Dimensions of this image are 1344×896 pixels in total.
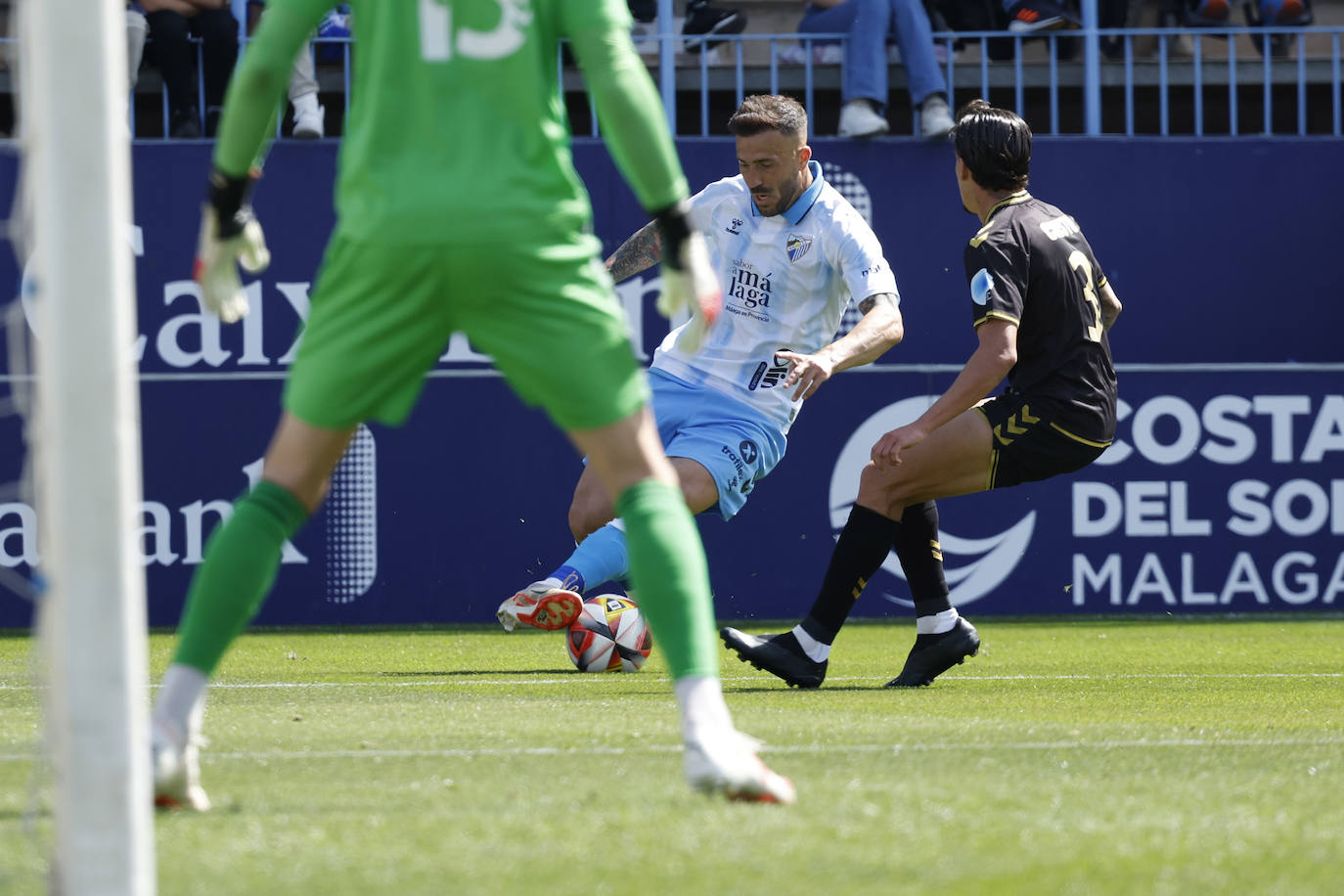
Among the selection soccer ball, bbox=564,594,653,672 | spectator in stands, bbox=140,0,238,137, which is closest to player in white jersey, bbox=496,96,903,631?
soccer ball, bbox=564,594,653,672

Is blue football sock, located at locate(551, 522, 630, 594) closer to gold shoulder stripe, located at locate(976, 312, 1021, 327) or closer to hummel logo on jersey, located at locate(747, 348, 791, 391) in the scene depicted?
hummel logo on jersey, located at locate(747, 348, 791, 391)

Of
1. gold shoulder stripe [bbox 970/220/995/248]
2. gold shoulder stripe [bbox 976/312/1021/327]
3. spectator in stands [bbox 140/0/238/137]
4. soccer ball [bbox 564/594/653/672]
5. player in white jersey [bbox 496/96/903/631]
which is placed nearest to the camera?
gold shoulder stripe [bbox 976/312/1021/327]

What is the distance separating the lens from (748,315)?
670 cm

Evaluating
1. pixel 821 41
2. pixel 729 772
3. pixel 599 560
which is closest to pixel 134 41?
pixel 821 41

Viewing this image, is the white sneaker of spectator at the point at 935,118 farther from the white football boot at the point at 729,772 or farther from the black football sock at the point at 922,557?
the white football boot at the point at 729,772

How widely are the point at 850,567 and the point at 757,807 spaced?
116 inches

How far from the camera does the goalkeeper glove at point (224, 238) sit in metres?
3.24

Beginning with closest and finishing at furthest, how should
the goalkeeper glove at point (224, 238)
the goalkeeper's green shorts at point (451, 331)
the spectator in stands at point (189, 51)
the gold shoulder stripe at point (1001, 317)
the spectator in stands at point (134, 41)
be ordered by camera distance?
1. the goalkeeper's green shorts at point (451, 331)
2. the goalkeeper glove at point (224, 238)
3. the gold shoulder stripe at point (1001, 317)
4. the spectator in stands at point (134, 41)
5. the spectator in stands at point (189, 51)

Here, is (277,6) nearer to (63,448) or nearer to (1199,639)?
(63,448)

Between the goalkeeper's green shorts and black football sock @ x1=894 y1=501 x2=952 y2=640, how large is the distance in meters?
3.02

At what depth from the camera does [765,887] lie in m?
2.41

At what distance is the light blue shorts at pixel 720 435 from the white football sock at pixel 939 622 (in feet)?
2.71

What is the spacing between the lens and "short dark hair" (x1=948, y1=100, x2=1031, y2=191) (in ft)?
19.8

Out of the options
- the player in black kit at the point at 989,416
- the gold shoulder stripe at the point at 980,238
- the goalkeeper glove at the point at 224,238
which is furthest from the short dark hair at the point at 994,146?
the goalkeeper glove at the point at 224,238
